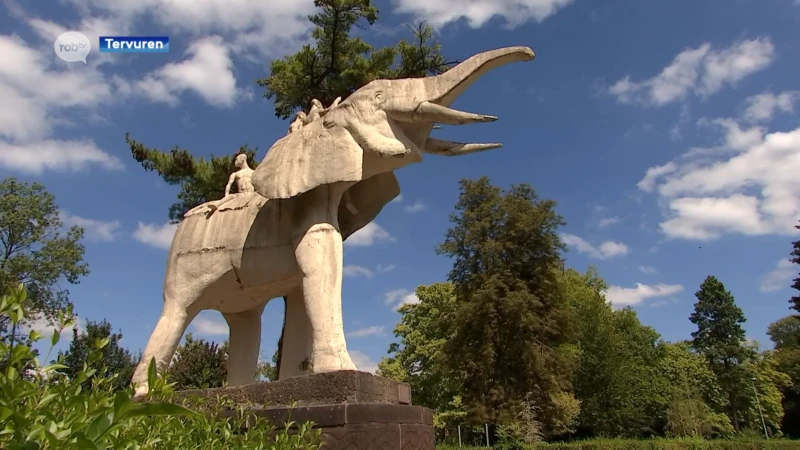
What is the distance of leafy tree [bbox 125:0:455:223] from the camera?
16016 mm

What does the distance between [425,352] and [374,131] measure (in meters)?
31.2

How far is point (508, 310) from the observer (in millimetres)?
24312

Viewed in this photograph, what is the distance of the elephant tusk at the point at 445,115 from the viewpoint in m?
5.55

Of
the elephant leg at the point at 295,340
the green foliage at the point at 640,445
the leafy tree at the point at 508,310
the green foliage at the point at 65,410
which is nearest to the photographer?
the green foliage at the point at 65,410

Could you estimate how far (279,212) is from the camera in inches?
229

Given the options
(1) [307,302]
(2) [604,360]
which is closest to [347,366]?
(1) [307,302]

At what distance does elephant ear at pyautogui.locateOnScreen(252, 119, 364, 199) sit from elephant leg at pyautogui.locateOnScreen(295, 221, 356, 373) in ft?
1.43

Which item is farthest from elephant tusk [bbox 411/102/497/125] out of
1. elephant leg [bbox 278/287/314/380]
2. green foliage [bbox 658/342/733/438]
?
green foliage [bbox 658/342/733/438]

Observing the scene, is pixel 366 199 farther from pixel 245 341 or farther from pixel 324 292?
pixel 245 341

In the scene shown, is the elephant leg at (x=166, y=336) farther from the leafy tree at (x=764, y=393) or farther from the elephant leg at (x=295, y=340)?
the leafy tree at (x=764, y=393)

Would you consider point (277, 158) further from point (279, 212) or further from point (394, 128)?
point (394, 128)

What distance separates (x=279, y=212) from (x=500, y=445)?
1628 cm

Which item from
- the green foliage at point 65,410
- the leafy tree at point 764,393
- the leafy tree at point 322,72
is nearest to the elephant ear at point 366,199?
the green foliage at point 65,410

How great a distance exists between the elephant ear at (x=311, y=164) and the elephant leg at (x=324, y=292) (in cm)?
44
